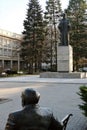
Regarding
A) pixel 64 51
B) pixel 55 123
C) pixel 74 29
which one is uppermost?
pixel 74 29

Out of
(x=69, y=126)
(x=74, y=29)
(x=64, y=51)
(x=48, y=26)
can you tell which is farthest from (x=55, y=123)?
(x=48, y=26)

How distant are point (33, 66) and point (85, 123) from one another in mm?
55016

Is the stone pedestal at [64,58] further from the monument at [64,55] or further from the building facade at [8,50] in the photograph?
the building facade at [8,50]

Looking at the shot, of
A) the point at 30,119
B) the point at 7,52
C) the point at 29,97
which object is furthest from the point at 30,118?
the point at 7,52

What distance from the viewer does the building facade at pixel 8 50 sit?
86.8 metres

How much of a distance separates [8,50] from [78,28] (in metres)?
38.2

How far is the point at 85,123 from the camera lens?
848 centimetres

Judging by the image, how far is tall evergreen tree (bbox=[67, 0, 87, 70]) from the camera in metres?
56.0

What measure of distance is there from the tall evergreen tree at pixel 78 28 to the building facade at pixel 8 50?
3102cm

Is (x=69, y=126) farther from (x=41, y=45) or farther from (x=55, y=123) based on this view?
(x=41, y=45)

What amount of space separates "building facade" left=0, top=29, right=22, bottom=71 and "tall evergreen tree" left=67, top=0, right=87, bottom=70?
102ft

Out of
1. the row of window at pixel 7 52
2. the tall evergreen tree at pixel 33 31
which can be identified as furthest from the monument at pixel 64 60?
the row of window at pixel 7 52

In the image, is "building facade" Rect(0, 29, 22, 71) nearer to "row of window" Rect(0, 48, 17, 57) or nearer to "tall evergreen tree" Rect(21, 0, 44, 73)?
"row of window" Rect(0, 48, 17, 57)

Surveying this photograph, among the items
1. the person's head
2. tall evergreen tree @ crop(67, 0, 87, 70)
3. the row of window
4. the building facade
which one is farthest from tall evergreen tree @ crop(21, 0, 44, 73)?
the person's head
